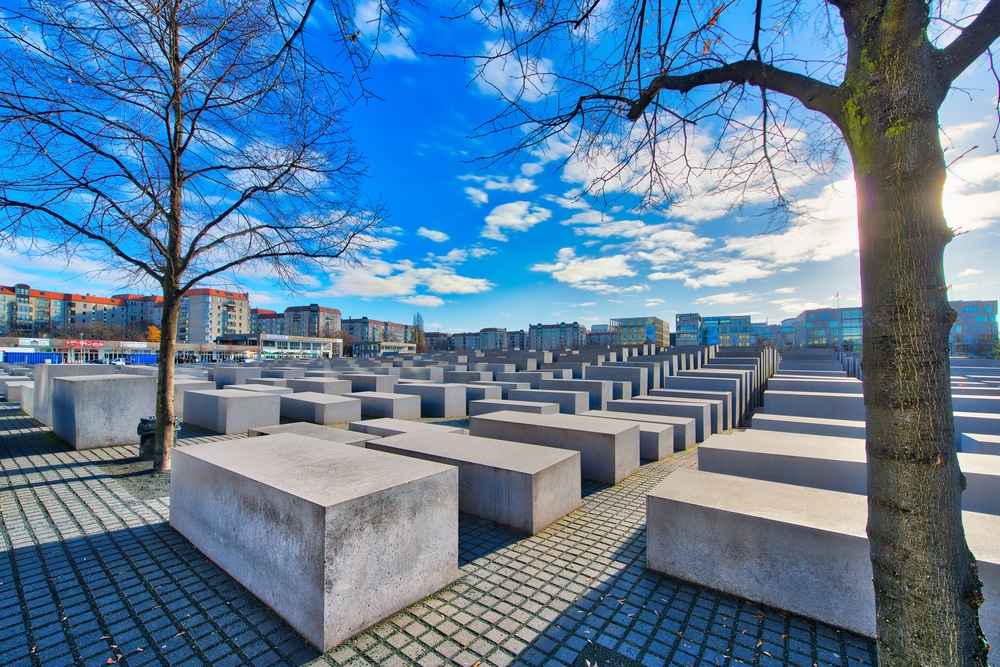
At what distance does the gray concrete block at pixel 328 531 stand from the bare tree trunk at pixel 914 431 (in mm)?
2875

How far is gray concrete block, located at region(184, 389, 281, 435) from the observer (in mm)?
10156

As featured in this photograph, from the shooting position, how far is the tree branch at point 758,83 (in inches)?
76.0

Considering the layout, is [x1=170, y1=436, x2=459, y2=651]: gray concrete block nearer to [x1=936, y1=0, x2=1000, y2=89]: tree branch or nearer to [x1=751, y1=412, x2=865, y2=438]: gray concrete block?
[x1=936, y1=0, x2=1000, y2=89]: tree branch

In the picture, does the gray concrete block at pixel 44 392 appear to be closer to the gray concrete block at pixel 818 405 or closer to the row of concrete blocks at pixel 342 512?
the row of concrete blocks at pixel 342 512

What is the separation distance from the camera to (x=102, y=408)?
27.8 feet

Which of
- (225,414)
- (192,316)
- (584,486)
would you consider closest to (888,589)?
(584,486)

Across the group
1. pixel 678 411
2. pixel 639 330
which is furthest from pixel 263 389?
pixel 639 330

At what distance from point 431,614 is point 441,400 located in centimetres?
1021

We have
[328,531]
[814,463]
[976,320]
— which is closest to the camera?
[328,531]

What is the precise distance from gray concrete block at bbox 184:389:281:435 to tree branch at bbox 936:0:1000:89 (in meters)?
11.9

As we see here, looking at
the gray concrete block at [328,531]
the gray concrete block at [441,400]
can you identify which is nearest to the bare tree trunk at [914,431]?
the gray concrete block at [328,531]

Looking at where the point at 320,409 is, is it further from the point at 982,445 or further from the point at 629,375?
the point at 982,445

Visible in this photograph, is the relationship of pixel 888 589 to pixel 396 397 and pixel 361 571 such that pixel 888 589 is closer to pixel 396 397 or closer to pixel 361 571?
pixel 361 571

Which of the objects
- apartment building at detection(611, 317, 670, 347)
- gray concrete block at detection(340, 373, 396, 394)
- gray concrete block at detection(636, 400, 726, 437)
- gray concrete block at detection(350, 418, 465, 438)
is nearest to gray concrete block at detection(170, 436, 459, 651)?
gray concrete block at detection(350, 418, 465, 438)
